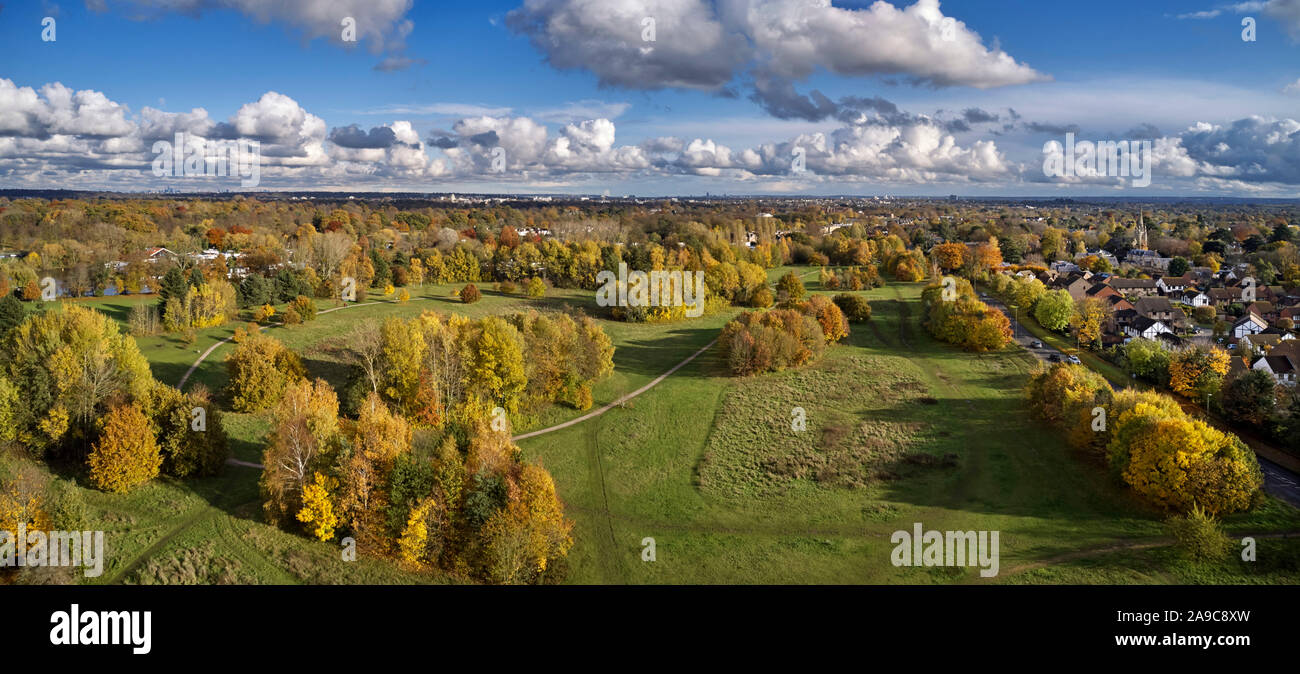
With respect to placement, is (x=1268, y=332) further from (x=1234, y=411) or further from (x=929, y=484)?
(x=929, y=484)

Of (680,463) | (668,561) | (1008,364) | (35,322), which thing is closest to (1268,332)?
(1008,364)

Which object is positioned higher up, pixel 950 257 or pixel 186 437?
pixel 950 257

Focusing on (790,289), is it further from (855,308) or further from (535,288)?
(535,288)

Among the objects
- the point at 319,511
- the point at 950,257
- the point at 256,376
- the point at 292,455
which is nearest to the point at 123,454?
the point at 292,455

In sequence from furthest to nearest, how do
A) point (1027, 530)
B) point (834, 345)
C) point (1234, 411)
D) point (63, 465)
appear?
1. point (834, 345)
2. point (1234, 411)
3. point (63, 465)
4. point (1027, 530)

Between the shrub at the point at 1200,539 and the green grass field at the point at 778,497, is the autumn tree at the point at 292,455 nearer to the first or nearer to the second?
the green grass field at the point at 778,497

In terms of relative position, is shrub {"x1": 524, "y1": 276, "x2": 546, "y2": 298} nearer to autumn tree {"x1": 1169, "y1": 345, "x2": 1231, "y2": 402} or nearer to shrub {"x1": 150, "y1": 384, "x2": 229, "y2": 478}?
shrub {"x1": 150, "y1": 384, "x2": 229, "y2": 478}
